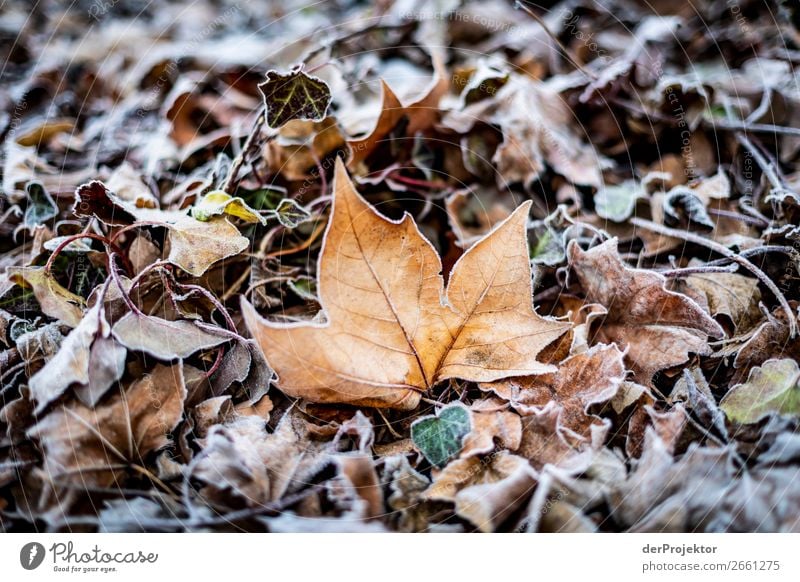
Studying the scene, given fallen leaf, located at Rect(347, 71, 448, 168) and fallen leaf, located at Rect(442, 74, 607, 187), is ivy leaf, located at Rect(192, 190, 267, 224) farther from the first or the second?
fallen leaf, located at Rect(442, 74, 607, 187)

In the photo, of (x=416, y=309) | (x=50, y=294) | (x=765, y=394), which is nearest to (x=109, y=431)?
(x=50, y=294)

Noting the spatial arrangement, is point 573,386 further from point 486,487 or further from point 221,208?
point 221,208

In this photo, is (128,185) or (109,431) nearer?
(109,431)

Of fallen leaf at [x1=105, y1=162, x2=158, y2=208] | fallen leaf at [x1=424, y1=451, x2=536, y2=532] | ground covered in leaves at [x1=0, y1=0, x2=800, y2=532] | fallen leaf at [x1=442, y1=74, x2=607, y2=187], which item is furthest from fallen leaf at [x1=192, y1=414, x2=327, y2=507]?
fallen leaf at [x1=442, y1=74, x2=607, y2=187]

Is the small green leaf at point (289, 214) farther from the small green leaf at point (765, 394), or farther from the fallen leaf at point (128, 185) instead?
the small green leaf at point (765, 394)

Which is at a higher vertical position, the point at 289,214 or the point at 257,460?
the point at 289,214
